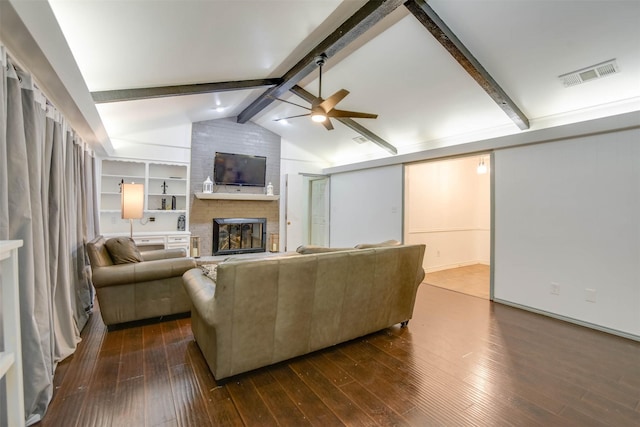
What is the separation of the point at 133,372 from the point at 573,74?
518 centimetres

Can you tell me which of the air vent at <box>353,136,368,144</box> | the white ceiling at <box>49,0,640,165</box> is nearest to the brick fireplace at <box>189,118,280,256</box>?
the white ceiling at <box>49,0,640,165</box>

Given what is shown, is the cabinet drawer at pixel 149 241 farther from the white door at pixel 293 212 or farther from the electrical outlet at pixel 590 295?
the electrical outlet at pixel 590 295

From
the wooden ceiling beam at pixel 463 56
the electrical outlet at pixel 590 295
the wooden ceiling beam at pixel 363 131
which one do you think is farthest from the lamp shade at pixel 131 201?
the electrical outlet at pixel 590 295

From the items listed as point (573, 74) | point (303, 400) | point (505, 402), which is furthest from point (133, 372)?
point (573, 74)

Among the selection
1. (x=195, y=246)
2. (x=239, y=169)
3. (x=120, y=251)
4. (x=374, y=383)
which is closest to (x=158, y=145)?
(x=239, y=169)

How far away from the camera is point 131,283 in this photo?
9.41 feet

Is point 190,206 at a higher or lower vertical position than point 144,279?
higher

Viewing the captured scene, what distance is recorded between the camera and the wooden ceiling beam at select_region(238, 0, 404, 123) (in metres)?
2.78

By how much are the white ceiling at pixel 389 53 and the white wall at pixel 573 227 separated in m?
0.54

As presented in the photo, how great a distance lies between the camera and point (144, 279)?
290 cm

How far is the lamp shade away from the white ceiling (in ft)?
3.81

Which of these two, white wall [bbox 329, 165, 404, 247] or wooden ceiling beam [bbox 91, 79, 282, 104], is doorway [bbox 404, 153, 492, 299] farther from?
wooden ceiling beam [bbox 91, 79, 282, 104]

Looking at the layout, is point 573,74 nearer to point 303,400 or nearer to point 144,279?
point 303,400

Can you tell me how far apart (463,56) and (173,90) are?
3.73 metres
